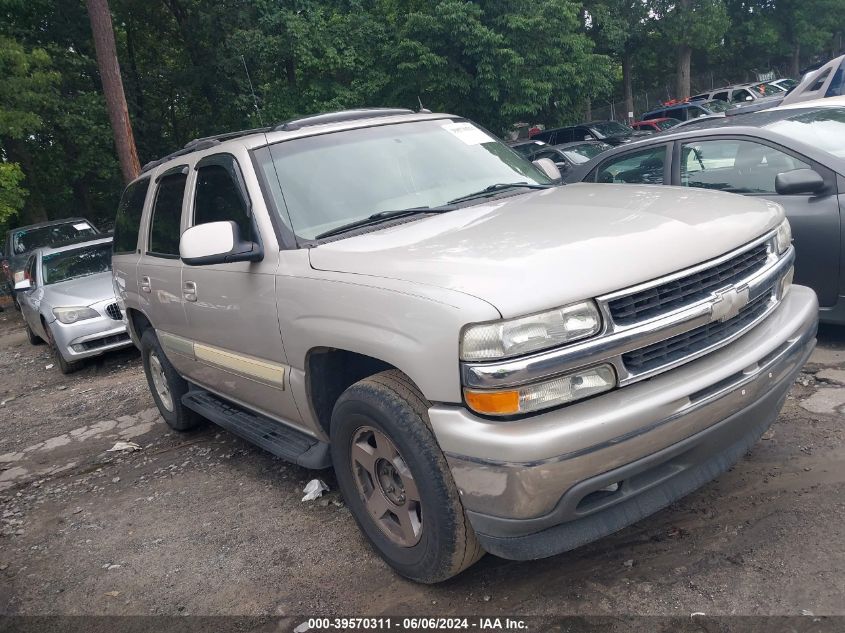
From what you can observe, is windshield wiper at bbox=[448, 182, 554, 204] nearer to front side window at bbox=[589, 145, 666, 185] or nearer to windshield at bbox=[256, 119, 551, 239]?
windshield at bbox=[256, 119, 551, 239]

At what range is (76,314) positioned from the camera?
831 cm

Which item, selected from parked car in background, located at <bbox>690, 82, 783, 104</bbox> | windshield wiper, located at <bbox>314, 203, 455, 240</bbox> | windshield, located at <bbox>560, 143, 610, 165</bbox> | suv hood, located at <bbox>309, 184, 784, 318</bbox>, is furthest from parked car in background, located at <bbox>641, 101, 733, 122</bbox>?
windshield wiper, located at <bbox>314, 203, 455, 240</bbox>

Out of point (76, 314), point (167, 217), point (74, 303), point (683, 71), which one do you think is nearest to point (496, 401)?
point (167, 217)

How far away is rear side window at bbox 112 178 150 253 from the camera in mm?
5207

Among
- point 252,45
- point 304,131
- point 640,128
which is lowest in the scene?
point 640,128

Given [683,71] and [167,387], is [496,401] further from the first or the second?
[683,71]

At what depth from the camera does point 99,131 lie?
19.0 metres

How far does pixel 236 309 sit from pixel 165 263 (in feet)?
3.84

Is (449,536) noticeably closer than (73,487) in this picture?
Yes

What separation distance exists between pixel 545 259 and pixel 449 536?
1.06 metres

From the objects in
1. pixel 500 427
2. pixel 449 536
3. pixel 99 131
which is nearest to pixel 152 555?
pixel 449 536

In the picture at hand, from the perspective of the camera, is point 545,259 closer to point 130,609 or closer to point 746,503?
point 746,503

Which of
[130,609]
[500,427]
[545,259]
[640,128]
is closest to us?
[500,427]

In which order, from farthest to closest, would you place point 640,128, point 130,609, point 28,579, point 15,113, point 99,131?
point 640,128
point 99,131
point 15,113
point 28,579
point 130,609
